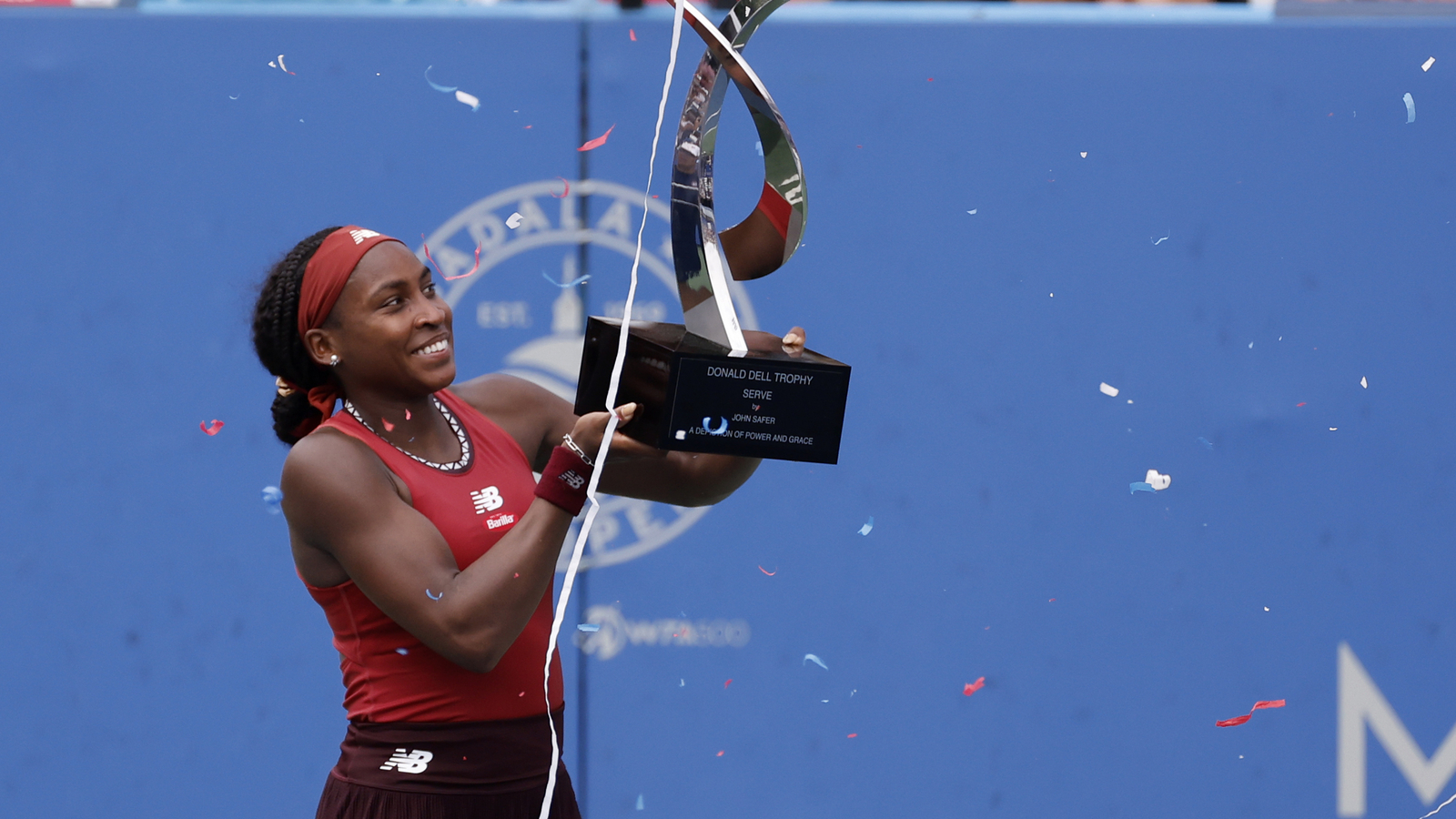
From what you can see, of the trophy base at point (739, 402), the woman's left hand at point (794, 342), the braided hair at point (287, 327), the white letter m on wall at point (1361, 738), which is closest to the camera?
the trophy base at point (739, 402)

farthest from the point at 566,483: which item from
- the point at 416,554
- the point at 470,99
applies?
the point at 470,99

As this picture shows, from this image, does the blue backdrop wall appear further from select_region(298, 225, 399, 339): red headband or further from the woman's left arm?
select_region(298, 225, 399, 339): red headband

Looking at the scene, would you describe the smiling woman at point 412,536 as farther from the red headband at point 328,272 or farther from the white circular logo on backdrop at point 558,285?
the white circular logo on backdrop at point 558,285

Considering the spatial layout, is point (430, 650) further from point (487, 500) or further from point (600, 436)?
Result: point (600, 436)

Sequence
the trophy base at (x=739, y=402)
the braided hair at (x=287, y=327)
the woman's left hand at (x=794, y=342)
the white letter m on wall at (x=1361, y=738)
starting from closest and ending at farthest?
1. the trophy base at (x=739, y=402)
2. the woman's left hand at (x=794, y=342)
3. the braided hair at (x=287, y=327)
4. the white letter m on wall at (x=1361, y=738)

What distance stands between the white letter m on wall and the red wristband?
1.67m

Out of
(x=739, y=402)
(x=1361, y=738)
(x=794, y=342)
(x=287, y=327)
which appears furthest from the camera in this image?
(x=1361, y=738)

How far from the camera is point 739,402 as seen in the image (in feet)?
4.05

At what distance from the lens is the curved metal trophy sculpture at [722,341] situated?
1225mm

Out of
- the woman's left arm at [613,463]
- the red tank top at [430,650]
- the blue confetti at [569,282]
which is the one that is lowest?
the red tank top at [430,650]

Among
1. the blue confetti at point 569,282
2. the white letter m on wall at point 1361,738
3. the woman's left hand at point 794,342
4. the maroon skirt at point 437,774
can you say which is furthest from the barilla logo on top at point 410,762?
the white letter m on wall at point 1361,738

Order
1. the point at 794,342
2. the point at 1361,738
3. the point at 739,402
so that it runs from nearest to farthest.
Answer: the point at 739,402 → the point at 794,342 → the point at 1361,738

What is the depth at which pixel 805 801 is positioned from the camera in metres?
2.29

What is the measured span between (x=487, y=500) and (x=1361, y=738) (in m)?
1.75
